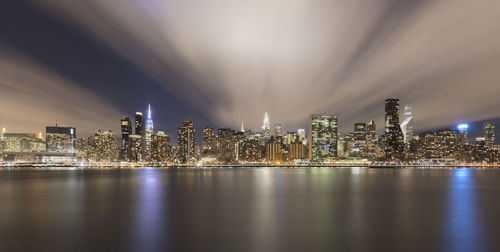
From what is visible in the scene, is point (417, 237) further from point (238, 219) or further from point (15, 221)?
point (15, 221)

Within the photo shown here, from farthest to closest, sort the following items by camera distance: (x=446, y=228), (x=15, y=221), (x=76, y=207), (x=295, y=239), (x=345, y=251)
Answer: (x=76, y=207) → (x=15, y=221) → (x=446, y=228) → (x=295, y=239) → (x=345, y=251)

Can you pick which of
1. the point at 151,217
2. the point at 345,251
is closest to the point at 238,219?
the point at 151,217

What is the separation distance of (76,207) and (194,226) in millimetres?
21512

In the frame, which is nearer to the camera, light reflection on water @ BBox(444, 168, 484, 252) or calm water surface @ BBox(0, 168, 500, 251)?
calm water surface @ BBox(0, 168, 500, 251)

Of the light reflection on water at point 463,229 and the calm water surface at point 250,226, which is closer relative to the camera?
the calm water surface at point 250,226

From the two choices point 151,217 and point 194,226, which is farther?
point 151,217

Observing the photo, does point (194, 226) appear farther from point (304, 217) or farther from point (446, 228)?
point (446, 228)

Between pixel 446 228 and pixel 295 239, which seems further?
pixel 446 228

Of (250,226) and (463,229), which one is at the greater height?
(250,226)

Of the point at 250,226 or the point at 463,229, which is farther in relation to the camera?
the point at 250,226

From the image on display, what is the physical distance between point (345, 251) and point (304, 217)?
480 inches

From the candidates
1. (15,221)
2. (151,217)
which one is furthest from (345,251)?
(15,221)

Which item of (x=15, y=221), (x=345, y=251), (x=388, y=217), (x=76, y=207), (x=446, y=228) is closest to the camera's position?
(x=345, y=251)

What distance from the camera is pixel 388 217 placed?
35656 mm
